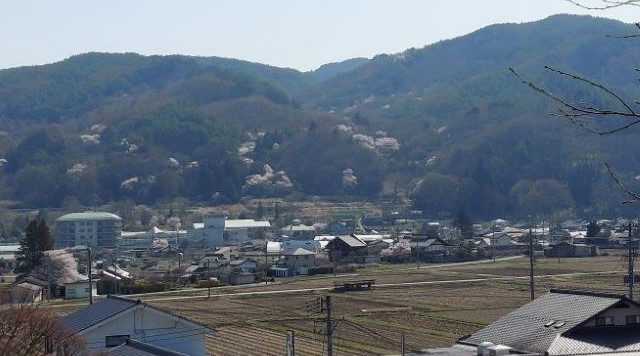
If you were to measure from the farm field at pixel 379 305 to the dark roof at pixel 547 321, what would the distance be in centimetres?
485

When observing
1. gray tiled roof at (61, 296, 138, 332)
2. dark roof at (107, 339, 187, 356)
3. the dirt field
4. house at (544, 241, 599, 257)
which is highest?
gray tiled roof at (61, 296, 138, 332)

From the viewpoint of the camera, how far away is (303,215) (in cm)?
8044

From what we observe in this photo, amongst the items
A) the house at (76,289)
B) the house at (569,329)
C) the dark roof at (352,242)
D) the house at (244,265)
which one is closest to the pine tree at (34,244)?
the house at (76,289)

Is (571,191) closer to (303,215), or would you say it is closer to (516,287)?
(303,215)

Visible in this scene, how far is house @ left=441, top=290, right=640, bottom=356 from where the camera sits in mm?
12141

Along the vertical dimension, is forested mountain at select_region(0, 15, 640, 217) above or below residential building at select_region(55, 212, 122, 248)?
above

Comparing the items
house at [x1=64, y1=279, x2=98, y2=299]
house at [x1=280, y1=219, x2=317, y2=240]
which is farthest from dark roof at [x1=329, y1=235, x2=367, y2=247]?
house at [x1=64, y1=279, x2=98, y2=299]

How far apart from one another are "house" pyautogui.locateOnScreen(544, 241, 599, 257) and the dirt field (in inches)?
293

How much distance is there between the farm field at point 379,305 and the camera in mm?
20484

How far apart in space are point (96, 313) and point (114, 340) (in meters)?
0.79

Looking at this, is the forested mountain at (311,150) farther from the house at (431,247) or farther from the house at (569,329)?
the house at (569,329)

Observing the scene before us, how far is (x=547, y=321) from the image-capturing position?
1311cm

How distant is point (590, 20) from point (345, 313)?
168371 millimetres

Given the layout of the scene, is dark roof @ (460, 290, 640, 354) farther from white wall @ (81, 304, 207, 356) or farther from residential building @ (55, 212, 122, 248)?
residential building @ (55, 212, 122, 248)
